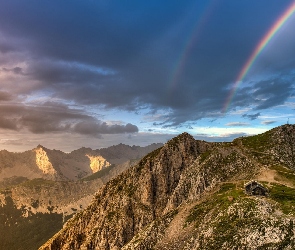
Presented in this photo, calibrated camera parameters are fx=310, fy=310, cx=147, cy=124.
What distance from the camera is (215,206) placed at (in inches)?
4028

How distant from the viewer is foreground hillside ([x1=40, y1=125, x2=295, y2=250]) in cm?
8231

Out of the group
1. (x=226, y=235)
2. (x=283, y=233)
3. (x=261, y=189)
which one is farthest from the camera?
(x=261, y=189)

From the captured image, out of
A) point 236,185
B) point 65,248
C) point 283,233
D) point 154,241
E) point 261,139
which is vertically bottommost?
point 65,248

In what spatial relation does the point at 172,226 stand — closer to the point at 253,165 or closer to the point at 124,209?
the point at 253,165

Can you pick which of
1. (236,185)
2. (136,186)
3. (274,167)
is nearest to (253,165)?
(274,167)

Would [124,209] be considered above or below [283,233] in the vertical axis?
below

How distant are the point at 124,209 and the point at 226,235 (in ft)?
366

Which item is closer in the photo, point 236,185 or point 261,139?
point 236,185

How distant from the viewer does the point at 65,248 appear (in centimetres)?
19888

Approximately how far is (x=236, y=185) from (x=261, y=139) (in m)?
68.9

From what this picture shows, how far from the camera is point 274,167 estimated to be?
13662cm

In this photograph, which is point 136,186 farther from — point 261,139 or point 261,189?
point 261,189

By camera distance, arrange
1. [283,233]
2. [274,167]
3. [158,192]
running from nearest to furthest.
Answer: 1. [283,233]
2. [274,167]
3. [158,192]

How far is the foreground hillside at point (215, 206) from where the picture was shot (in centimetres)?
8231
